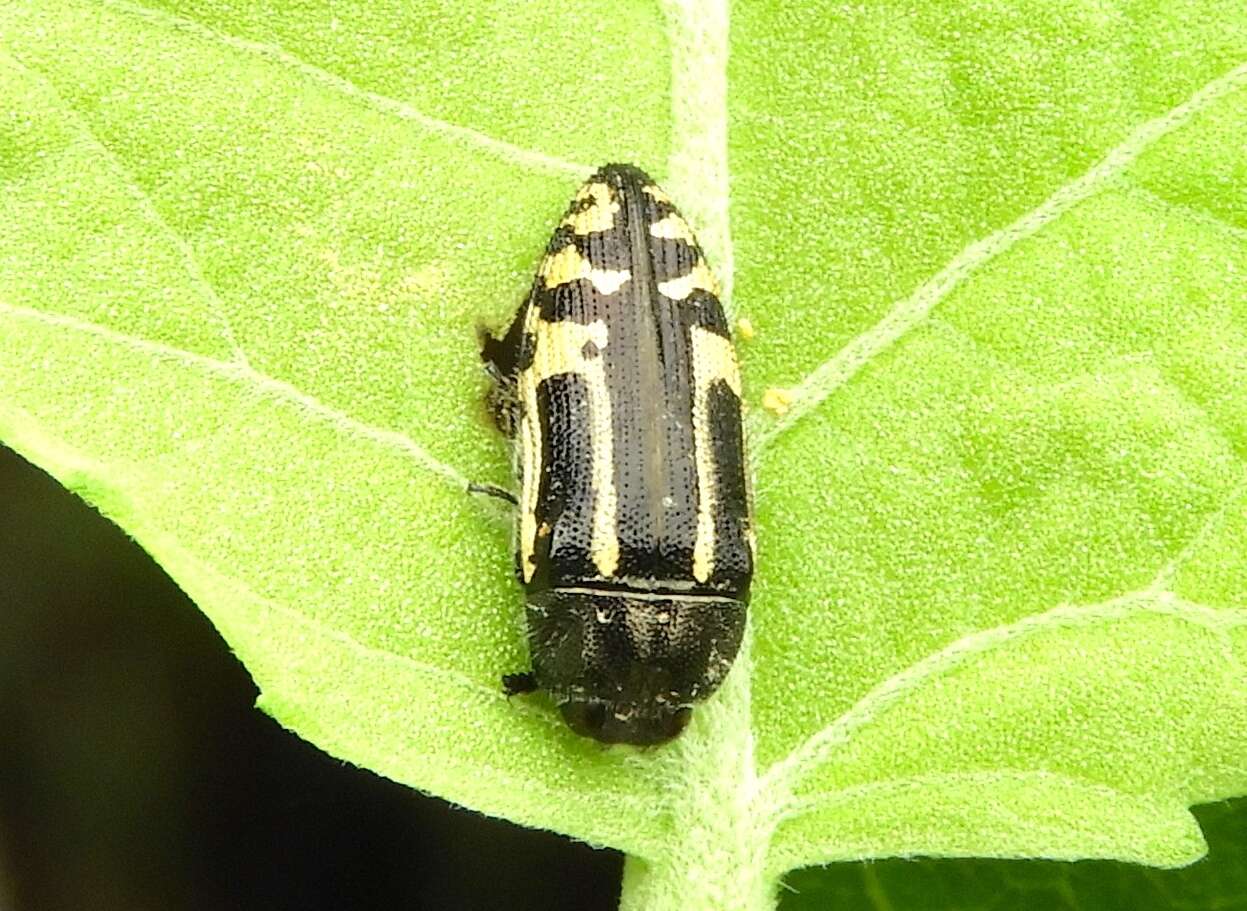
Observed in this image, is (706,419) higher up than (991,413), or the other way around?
(991,413)

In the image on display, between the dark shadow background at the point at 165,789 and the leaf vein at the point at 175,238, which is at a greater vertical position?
the leaf vein at the point at 175,238

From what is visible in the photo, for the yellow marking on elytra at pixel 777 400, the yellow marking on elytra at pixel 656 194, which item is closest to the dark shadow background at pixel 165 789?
the yellow marking on elytra at pixel 777 400

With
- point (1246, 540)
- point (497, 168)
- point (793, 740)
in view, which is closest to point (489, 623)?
point (793, 740)

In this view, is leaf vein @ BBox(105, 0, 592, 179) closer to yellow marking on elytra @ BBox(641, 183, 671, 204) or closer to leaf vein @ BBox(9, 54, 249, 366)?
yellow marking on elytra @ BBox(641, 183, 671, 204)

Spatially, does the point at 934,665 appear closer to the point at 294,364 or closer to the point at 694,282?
the point at 694,282

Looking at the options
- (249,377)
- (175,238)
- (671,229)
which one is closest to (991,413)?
(671,229)

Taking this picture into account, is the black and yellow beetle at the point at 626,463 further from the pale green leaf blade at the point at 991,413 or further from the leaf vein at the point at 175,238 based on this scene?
the leaf vein at the point at 175,238

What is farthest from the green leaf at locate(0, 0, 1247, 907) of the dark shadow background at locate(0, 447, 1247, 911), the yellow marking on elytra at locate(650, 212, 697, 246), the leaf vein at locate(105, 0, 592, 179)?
the dark shadow background at locate(0, 447, 1247, 911)
